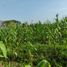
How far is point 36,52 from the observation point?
648 centimetres

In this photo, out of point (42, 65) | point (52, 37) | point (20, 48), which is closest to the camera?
point (42, 65)

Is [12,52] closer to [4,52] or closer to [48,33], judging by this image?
[48,33]

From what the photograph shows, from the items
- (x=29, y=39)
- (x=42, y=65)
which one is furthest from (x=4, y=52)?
(x=29, y=39)

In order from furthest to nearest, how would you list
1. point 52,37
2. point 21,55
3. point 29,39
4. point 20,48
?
point 29,39, point 52,37, point 20,48, point 21,55

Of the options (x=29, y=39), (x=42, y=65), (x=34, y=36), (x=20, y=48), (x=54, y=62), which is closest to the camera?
(x=42, y=65)

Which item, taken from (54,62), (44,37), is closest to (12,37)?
(44,37)

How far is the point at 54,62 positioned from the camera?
5719mm

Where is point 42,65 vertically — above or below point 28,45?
above

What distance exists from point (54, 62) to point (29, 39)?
2331mm

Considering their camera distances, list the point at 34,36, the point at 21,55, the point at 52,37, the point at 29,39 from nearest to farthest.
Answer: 1. the point at 21,55
2. the point at 52,37
3. the point at 29,39
4. the point at 34,36

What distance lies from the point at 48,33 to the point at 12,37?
1.07 m

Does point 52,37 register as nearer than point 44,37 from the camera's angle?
Yes

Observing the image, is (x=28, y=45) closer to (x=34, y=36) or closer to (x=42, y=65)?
(x=34, y=36)

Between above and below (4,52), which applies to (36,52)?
below
